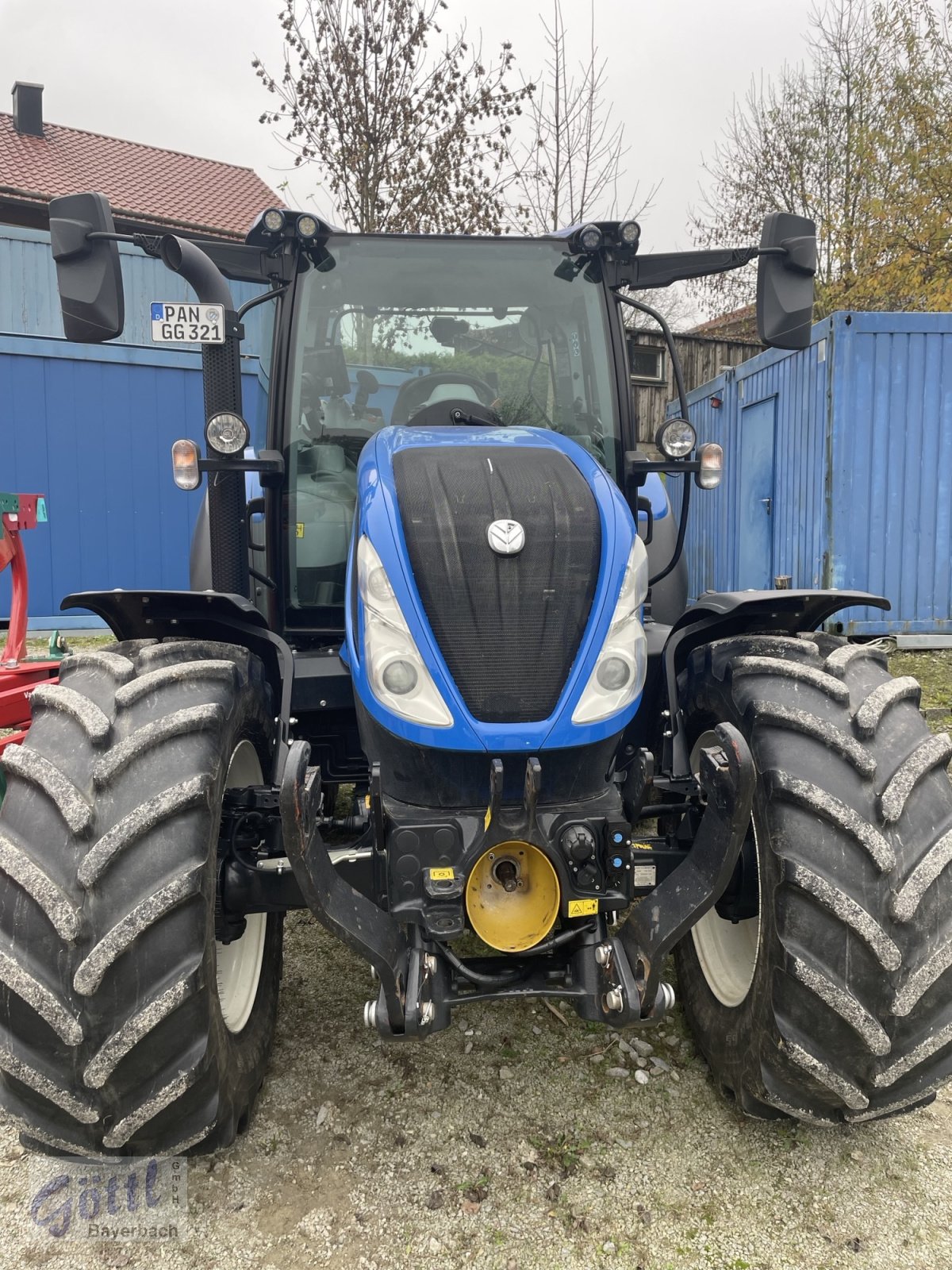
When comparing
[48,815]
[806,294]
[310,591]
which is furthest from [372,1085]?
[806,294]

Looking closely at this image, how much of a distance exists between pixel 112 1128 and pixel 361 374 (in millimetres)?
2277

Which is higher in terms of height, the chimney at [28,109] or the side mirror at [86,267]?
the chimney at [28,109]

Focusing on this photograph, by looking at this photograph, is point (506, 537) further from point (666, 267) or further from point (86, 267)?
point (666, 267)

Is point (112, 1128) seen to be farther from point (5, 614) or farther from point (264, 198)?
point (264, 198)

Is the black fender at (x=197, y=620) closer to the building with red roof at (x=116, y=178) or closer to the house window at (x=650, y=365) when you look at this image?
the house window at (x=650, y=365)

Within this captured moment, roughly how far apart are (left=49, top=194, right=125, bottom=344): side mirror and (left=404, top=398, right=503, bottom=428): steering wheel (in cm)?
94

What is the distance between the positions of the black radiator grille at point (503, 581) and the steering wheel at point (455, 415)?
0.74 m

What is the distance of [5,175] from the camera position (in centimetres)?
1866

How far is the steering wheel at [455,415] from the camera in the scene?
2.88m

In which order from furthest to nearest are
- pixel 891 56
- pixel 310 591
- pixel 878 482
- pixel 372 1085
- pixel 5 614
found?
pixel 891 56
pixel 5 614
pixel 878 482
pixel 310 591
pixel 372 1085

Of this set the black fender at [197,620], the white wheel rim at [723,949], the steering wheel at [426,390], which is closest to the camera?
the black fender at [197,620]

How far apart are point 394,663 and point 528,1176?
122cm

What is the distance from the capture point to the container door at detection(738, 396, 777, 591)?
9.26 metres

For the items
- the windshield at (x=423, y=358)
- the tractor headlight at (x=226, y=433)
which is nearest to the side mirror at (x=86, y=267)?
the tractor headlight at (x=226, y=433)
